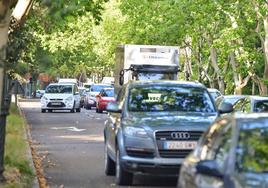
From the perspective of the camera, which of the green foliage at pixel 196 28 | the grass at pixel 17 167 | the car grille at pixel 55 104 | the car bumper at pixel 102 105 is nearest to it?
the grass at pixel 17 167

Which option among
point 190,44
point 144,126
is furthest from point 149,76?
point 190,44

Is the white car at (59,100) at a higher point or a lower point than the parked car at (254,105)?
lower

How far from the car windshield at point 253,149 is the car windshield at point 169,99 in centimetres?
582

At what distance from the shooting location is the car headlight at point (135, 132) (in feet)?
36.8

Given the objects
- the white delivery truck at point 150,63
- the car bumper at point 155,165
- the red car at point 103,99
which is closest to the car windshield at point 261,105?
the car bumper at point 155,165

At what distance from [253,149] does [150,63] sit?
20.7 metres

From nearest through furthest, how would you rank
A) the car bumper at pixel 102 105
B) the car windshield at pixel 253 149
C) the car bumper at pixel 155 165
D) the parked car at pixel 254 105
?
1. the car windshield at pixel 253 149
2. the car bumper at pixel 155 165
3. the parked car at pixel 254 105
4. the car bumper at pixel 102 105

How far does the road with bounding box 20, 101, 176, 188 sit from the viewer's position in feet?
41.2

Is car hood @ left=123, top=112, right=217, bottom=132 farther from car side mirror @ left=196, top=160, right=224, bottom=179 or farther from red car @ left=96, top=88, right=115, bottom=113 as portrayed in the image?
red car @ left=96, top=88, right=115, bottom=113

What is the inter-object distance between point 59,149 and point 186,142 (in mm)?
8192

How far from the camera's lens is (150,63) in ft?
87.8

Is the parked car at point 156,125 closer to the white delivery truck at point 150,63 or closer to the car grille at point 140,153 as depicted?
the car grille at point 140,153

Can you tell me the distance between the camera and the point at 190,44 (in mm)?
50875

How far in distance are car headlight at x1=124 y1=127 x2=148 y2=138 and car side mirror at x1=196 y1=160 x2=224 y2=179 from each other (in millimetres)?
5209
